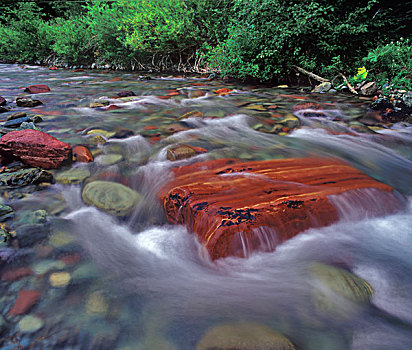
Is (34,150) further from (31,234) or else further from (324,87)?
(324,87)

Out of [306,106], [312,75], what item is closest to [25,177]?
[306,106]

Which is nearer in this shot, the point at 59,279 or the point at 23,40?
the point at 59,279

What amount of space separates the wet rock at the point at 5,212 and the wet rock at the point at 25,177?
0.37m

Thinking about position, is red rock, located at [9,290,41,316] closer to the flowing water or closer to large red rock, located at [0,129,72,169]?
the flowing water

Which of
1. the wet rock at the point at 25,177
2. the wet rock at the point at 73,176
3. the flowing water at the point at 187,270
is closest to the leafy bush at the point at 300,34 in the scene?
the flowing water at the point at 187,270

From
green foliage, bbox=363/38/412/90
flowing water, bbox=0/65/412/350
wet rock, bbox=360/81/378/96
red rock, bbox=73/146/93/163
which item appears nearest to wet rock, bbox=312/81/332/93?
wet rock, bbox=360/81/378/96

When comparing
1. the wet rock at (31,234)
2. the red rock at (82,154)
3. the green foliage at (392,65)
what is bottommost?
the wet rock at (31,234)

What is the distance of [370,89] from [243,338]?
640 centimetres

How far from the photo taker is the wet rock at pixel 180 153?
3041 millimetres

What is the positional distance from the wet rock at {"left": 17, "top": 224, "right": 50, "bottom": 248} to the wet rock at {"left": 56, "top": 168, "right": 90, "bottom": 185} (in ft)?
2.24

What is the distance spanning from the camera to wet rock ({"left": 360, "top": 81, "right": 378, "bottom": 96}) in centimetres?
592

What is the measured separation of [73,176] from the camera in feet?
8.85

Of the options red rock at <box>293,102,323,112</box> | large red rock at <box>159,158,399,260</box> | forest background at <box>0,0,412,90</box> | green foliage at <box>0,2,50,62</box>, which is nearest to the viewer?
large red rock at <box>159,158,399,260</box>

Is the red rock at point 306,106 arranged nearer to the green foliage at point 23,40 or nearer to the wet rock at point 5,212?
the wet rock at point 5,212
